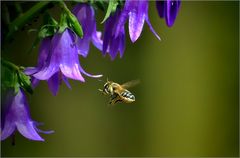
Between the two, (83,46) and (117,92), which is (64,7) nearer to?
(83,46)

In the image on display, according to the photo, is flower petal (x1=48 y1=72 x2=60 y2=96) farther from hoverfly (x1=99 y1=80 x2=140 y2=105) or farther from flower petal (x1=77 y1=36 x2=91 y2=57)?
hoverfly (x1=99 y1=80 x2=140 y2=105)

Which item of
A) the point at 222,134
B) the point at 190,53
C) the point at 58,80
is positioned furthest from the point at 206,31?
the point at 58,80

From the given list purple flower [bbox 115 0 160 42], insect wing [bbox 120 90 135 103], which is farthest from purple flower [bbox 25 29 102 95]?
insect wing [bbox 120 90 135 103]

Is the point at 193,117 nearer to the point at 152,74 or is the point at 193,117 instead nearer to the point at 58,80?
the point at 152,74

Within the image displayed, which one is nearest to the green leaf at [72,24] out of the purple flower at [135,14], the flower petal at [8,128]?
the purple flower at [135,14]

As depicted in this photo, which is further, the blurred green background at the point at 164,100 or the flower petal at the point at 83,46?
the blurred green background at the point at 164,100

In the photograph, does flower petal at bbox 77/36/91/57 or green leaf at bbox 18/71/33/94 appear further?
flower petal at bbox 77/36/91/57

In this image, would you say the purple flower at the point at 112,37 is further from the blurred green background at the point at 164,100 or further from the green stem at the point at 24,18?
the blurred green background at the point at 164,100
